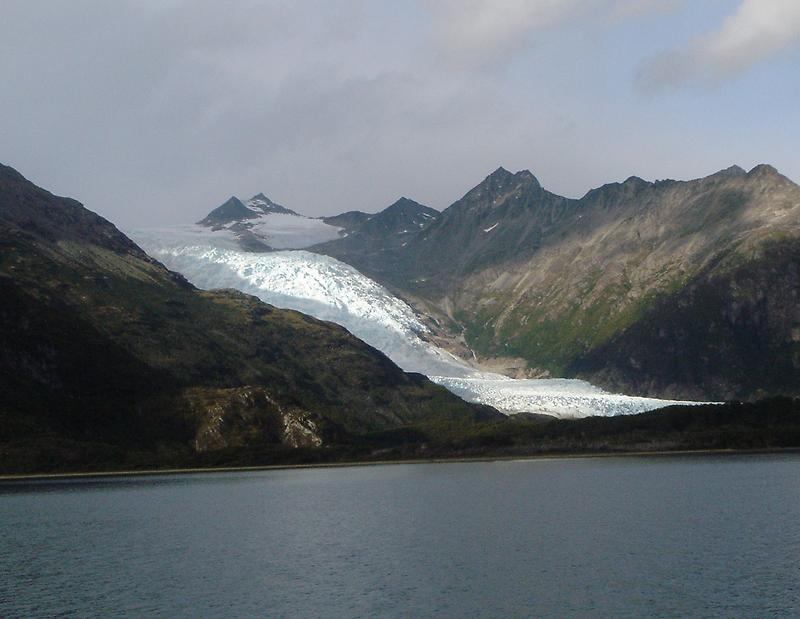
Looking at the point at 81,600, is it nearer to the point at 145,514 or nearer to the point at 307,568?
the point at 307,568

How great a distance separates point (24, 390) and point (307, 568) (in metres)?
146

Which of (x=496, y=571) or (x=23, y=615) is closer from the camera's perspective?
(x=23, y=615)

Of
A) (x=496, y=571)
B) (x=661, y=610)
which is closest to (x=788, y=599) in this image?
(x=661, y=610)

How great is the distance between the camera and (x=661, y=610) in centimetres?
4941

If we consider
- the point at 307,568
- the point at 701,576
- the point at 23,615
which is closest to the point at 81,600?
the point at 23,615

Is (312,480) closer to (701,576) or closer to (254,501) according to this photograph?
(254,501)

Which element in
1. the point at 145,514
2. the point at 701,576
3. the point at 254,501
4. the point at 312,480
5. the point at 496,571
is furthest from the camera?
the point at 312,480

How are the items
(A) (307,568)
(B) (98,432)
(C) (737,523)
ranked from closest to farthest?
1. (A) (307,568)
2. (C) (737,523)
3. (B) (98,432)

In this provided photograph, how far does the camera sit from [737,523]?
78375 mm

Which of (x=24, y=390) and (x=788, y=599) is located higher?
(x=24, y=390)

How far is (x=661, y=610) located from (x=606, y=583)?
7623 mm

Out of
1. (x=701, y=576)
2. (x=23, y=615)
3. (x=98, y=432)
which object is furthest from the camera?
(x=98, y=432)

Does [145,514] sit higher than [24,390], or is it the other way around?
[24,390]

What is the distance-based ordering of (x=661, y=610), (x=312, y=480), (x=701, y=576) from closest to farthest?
(x=661, y=610), (x=701, y=576), (x=312, y=480)
